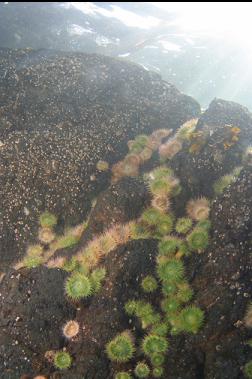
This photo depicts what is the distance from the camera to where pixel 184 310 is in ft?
21.0

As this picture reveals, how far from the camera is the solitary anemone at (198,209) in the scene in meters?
7.98

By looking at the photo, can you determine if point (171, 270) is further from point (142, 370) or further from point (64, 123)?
point (64, 123)

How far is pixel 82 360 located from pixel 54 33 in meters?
22.8

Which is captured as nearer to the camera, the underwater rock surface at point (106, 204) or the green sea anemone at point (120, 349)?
the green sea anemone at point (120, 349)

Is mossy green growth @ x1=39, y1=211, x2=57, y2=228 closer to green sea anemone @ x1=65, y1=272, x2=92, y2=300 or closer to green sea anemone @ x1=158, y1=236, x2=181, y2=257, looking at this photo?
green sea anemone @ x1=65, y1=272, x2=92, y2=300

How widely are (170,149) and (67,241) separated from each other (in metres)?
4.39

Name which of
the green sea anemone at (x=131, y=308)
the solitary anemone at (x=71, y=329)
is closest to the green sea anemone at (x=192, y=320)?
the green sea anemone at (x=131, y=308)

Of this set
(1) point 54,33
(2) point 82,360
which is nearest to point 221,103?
(2) point 82,360

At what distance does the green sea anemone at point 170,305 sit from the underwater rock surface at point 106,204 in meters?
0.23

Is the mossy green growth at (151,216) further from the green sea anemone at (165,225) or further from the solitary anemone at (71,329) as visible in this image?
the solitary anemone at (71,329)

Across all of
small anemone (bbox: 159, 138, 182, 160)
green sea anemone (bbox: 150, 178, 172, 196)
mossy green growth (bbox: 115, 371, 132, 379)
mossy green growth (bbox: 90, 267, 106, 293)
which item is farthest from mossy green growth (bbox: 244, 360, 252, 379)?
small anemone (bbox: 159, 138, 182, 160)

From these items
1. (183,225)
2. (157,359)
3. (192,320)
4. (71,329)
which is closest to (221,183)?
(183,225)

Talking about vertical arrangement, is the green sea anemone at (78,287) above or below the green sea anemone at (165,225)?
below

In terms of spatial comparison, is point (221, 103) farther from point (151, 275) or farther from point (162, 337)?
point (162, 337)
